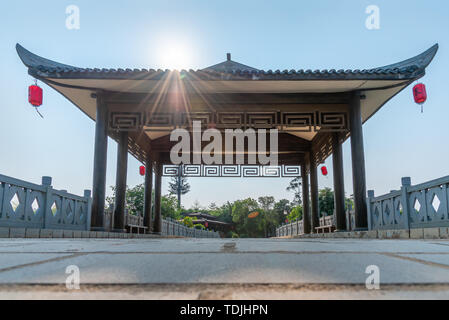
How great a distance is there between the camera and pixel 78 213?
636 cm

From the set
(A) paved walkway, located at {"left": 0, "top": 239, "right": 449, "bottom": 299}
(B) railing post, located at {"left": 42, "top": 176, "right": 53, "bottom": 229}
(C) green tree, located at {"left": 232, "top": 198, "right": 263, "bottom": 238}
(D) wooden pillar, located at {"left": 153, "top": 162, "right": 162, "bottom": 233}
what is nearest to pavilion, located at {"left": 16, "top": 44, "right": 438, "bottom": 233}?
(B) railing post, located at {"left": 42, "top": 176, "right": 53, "bottom": 229}

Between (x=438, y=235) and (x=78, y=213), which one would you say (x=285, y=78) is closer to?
(x=438, y=235)

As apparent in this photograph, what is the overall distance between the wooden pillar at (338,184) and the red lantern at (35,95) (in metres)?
6.24

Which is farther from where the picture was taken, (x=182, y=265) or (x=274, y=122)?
(x=274, y=122)

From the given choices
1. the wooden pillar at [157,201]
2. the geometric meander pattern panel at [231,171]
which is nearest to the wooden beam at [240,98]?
the geometric meander pattern panel at [231,171]

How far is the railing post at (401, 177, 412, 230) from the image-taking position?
4.95 meters

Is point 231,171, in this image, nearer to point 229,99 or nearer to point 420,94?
point 229,99

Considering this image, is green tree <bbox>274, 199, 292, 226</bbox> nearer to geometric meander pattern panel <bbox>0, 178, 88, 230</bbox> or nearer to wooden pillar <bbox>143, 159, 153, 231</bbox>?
wooden pillar <bbox>143, 159, 153, 231</bbox>

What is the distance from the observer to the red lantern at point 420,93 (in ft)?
20.4

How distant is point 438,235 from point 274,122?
381 centimetres

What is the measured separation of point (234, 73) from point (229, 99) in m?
1.01

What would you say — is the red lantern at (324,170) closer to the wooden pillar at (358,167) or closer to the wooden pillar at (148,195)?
the wooden pillar at (358,167)

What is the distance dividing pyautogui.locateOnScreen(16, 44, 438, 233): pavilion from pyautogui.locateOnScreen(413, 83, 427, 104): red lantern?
211 millimetres
